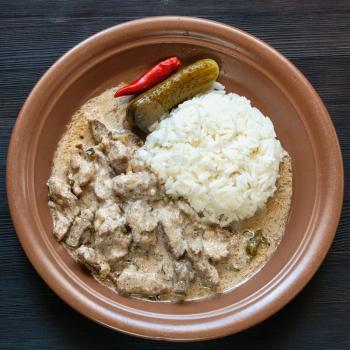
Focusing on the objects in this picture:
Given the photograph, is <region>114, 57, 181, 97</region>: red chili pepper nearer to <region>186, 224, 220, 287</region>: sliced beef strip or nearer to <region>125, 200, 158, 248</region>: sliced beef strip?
<region>125, 200, 158, 248</region>: sliced beef strip

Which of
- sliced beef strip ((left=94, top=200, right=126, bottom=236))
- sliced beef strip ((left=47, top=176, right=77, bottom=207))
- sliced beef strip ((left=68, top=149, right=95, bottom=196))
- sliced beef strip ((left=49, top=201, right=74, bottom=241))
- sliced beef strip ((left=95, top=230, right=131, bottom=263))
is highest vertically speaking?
sliced beef strip ((left=68, top=149, right=95, bottom=196))

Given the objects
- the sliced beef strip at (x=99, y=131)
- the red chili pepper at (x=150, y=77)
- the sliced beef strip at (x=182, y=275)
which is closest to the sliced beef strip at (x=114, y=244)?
the sliced beef strip at (x=182, y=275)

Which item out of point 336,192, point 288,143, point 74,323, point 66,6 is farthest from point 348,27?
point 74,323

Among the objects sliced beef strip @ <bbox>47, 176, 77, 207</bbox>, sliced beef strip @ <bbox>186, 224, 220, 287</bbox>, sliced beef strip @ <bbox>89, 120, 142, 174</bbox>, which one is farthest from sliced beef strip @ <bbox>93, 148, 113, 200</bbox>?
sliced beef strip @ <bbox>186, 224, 220, 287</bbox>

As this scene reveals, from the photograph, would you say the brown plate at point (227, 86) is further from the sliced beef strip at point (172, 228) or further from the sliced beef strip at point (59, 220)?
the sliced beef strip at point (172, 228)

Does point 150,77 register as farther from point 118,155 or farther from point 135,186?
point 135,186

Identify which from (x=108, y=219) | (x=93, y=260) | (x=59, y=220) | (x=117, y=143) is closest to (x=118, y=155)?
(x=117, y=143)
